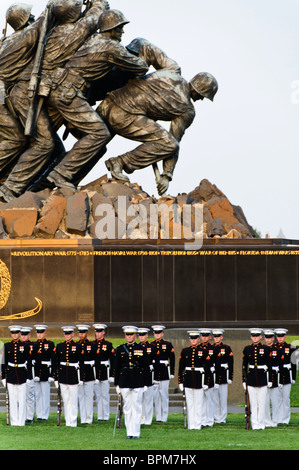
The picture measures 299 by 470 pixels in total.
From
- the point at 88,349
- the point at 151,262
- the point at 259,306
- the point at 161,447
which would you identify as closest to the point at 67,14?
the point at 151,262

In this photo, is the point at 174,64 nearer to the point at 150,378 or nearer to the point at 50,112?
the point at 50,112

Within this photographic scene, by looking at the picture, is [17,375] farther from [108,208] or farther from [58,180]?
[58,180]

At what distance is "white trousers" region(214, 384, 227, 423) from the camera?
18.8m

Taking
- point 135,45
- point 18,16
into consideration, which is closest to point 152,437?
point 135,45

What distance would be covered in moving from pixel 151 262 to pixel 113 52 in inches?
240

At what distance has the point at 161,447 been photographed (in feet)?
49.7

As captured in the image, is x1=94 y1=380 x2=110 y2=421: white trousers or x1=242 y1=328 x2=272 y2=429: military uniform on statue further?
x1=94 y1=380 x2=110 y2=421: white trousers

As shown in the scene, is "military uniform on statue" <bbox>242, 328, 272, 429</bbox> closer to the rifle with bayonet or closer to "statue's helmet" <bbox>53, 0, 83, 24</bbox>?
the rifle with bayonet

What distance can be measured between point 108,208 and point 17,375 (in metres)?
9.89

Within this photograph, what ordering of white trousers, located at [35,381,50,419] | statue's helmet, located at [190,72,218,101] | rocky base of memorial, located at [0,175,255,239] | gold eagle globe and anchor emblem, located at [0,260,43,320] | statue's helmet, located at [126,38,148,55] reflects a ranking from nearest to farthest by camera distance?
white trousers, located at [35,381,50,419]
gold eagle globe and anchor emblem, located at [0,260,43,320]
rocky base of memorial, located at [0,175,255,239]
statue's helmet, located at [190,72,218,101]
statue's helmet, located at [126,38,148,55]

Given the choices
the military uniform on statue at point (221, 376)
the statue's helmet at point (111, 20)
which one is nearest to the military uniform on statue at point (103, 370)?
the military uniform on statue at point (221, 376)

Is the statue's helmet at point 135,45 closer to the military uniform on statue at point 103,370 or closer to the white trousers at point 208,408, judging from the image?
the military uniform on statue at point 103,370

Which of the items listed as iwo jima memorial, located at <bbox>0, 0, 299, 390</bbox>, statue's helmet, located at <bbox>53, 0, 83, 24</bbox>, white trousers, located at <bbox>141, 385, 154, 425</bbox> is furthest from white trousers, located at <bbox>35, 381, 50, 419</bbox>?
statue's helmet, located at <bbox>53, 0, 83, 24</bbox>

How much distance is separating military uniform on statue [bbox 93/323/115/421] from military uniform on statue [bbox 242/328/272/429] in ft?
8.30
